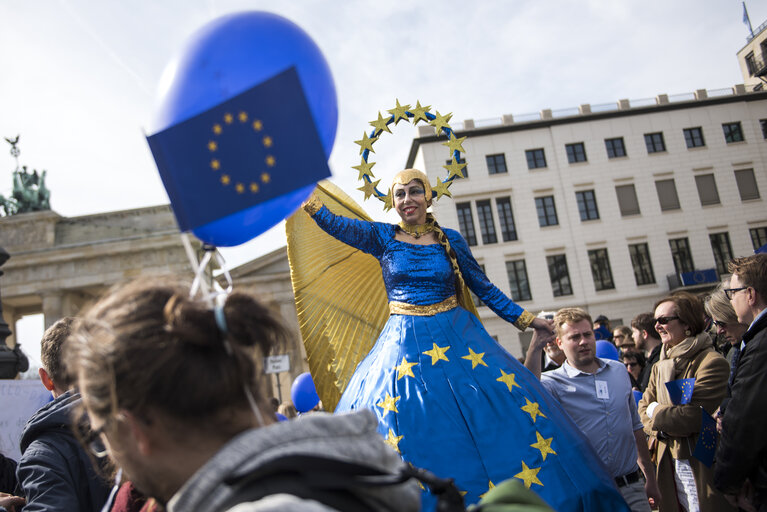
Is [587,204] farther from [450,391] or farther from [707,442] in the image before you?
[450,391]

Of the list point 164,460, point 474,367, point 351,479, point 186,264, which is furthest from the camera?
point 186,264

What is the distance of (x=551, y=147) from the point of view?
3206 cm

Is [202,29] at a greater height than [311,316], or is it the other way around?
[202,29]

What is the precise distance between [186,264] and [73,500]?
29514 mm

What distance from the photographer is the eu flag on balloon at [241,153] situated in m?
1.53

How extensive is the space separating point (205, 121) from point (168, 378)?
75cm

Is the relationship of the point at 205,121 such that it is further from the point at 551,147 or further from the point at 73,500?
the point at 551,147

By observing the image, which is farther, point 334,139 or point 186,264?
point 186,264

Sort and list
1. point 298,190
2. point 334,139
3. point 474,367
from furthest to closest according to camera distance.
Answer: point 474,367
point 334,139
point 298,190

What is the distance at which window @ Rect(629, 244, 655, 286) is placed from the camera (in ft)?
100

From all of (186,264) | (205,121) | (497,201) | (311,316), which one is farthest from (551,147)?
(205,121)

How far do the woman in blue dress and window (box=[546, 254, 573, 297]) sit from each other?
2838 centimetres

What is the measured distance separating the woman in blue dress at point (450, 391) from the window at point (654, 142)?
107ft

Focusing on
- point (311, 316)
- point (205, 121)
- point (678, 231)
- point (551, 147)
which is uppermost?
point (551, 147)
